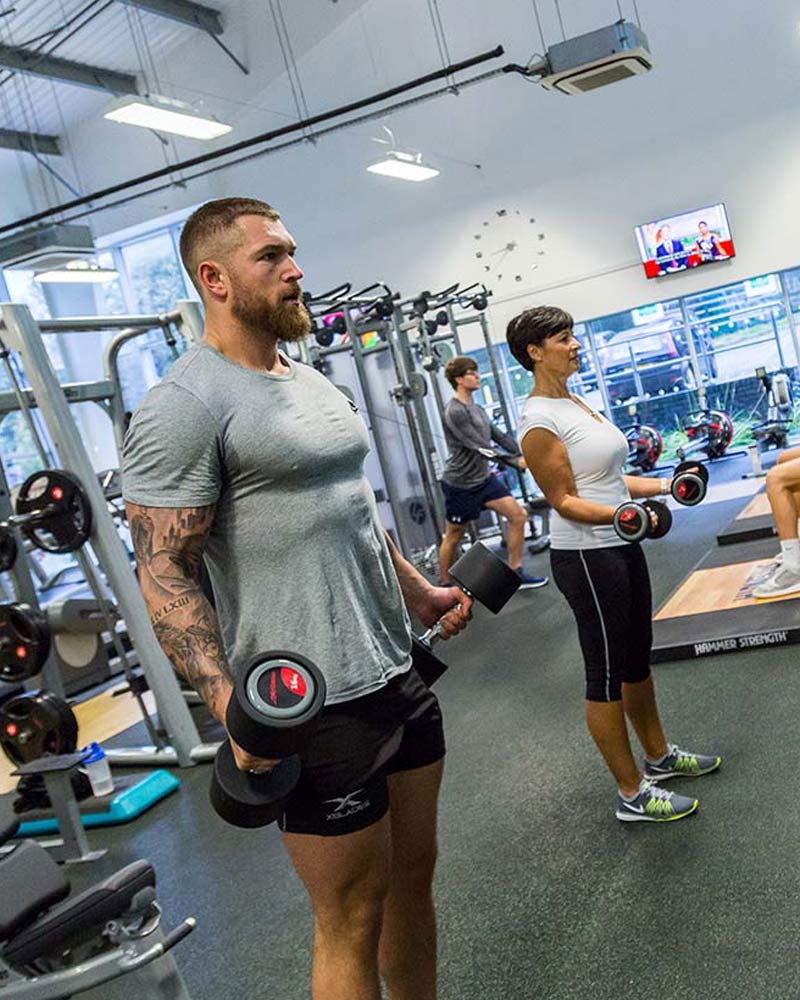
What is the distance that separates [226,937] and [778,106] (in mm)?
9169

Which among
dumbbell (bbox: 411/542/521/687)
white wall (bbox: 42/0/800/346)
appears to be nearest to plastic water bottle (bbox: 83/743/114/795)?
dumbbell (bbox: 411/542/521/687)

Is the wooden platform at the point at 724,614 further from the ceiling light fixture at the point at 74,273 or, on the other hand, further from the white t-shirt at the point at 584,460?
the ceiling light fixture at the point at 74,273

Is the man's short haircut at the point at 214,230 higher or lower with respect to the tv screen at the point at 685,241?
lower

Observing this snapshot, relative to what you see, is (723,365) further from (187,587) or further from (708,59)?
(187,587)

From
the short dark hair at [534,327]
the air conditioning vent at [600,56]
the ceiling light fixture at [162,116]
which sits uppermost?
the ceiling light fixture at [162,116]

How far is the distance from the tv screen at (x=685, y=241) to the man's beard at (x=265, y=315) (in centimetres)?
933

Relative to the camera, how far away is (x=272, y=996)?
7.52ft

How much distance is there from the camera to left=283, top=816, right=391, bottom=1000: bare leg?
54.0 inches

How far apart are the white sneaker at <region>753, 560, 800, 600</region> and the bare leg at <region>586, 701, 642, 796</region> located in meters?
1.81

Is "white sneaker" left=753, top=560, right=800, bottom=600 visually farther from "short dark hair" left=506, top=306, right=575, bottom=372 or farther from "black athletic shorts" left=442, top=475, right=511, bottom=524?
"black athletic shorts" left=442, top=475, right=511, bottom=524

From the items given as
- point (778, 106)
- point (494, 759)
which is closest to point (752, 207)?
point (778, 106)

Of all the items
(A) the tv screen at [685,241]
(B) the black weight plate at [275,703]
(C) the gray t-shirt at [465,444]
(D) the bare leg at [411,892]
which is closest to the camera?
(B) the black weight plate at [275,703]

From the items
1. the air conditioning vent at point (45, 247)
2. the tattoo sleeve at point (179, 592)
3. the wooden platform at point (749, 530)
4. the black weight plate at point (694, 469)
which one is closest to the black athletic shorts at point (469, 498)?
the wooden platform at point (749, 530)

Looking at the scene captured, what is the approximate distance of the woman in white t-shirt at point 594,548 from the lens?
2.61 meters
